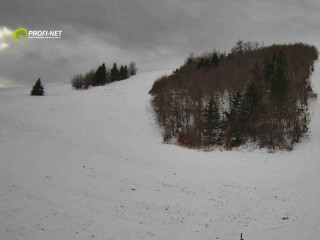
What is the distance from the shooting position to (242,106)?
30.5 metres

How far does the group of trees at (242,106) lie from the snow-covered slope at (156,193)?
321 centimetres

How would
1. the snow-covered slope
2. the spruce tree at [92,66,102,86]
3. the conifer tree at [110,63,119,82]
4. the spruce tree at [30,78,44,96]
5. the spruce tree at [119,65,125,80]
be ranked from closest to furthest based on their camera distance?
the snow-covered slope < the spruce tree at [30,78,44,96] < the spruce tree at [92,66,102,86] < the conifer tree at [110,63,119,82] < the spruce tree at [119,65,125,80]

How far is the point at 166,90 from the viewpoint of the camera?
46781 mm

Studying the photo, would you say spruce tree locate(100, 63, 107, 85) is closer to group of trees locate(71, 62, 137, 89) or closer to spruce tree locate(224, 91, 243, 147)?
group of trees locate(71, 62, 137, 89)

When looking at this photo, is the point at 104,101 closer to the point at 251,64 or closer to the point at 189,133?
the point at 189,133

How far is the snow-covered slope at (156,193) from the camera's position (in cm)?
870

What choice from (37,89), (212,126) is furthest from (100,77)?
(212,126)

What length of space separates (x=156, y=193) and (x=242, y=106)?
2312cm

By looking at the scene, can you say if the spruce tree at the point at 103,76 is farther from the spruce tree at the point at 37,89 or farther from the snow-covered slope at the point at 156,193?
the snow-covered slope at the point at 156,193

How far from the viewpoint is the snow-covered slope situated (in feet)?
28.5

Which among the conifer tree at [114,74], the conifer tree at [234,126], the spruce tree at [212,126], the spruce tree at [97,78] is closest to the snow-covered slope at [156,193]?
the conifer tree at [234,126]

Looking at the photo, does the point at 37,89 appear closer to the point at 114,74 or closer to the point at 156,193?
the point at 114,74

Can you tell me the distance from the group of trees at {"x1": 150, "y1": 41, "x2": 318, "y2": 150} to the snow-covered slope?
321cm

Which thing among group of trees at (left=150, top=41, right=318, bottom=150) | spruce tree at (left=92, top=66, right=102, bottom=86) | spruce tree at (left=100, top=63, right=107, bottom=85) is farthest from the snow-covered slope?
spruce tree at (left=92, top=66, right=102, bottom=86)
